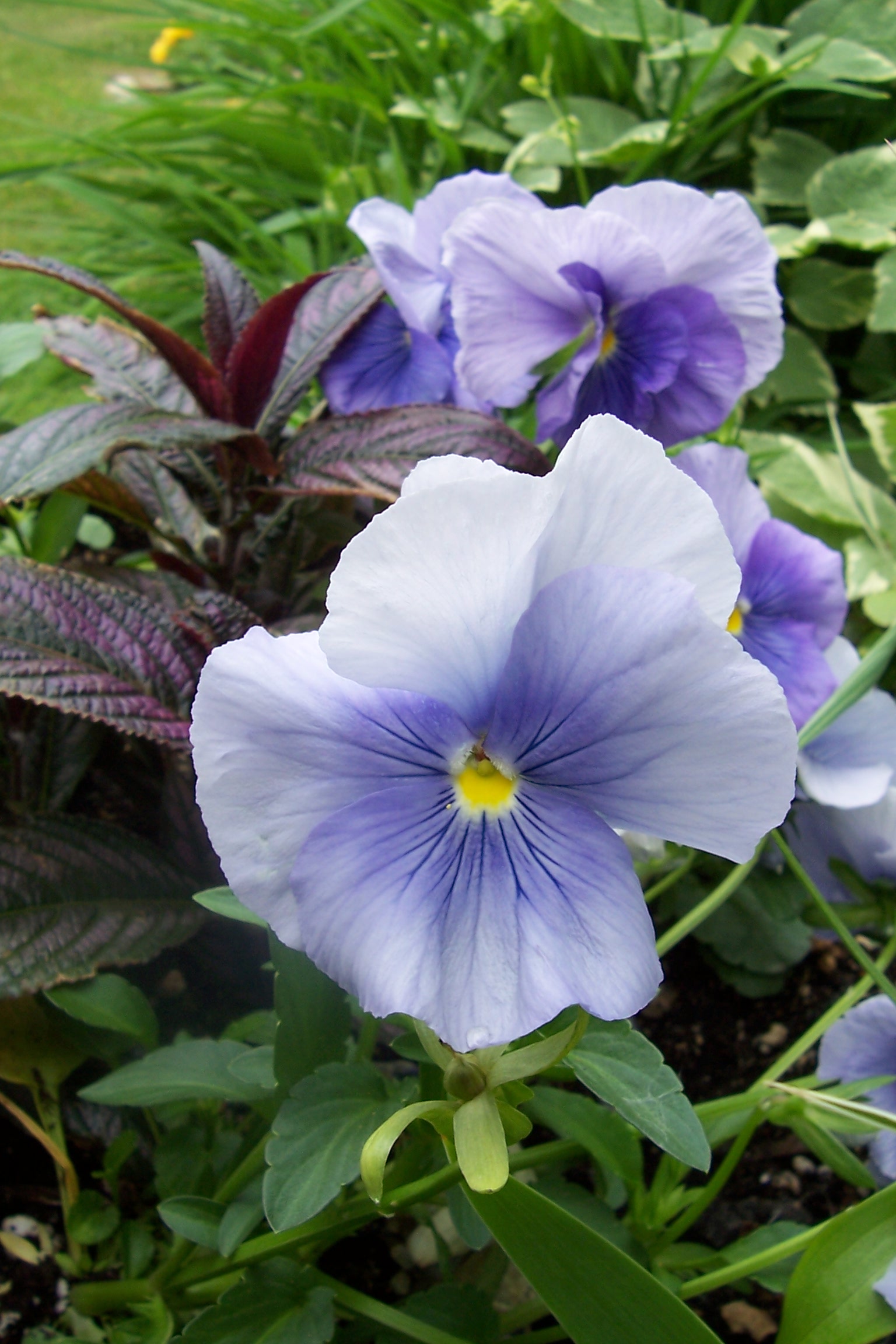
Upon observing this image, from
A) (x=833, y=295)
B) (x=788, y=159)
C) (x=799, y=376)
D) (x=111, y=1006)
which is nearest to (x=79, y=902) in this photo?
(x=111, y=1006)

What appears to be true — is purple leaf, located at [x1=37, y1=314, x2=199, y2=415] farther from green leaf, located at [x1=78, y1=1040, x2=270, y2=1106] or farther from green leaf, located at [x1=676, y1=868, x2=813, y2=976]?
green leaf, located at [x1=676, y1=868, x2=813, y2=976]

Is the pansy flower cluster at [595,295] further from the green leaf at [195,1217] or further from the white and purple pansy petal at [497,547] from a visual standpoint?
the green leaf at [195,1217]

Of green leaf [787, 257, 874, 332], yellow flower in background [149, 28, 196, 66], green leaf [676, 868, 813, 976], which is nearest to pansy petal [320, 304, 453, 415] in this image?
green leaf [676, 868, 813, 976]

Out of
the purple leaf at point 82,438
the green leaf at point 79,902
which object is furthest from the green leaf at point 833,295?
the green leaf at point 79,902

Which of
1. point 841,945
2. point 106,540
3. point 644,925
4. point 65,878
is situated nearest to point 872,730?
point 841,945

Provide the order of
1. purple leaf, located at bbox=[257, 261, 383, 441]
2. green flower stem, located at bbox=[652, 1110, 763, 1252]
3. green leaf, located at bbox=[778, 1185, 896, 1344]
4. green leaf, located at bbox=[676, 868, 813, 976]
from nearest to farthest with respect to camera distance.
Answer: green leaf, located at bbox=[778, 1185, 896, 1344] < green flower stem, located at bbox=[652, 1110, 763, 1252] < purple leaf, located at bbox=[257, 261, 383, 441] < green leaf, located at bbox=[676, 868, 813, 976]

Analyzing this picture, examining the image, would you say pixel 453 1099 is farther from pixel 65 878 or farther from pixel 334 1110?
pixel 65 878
